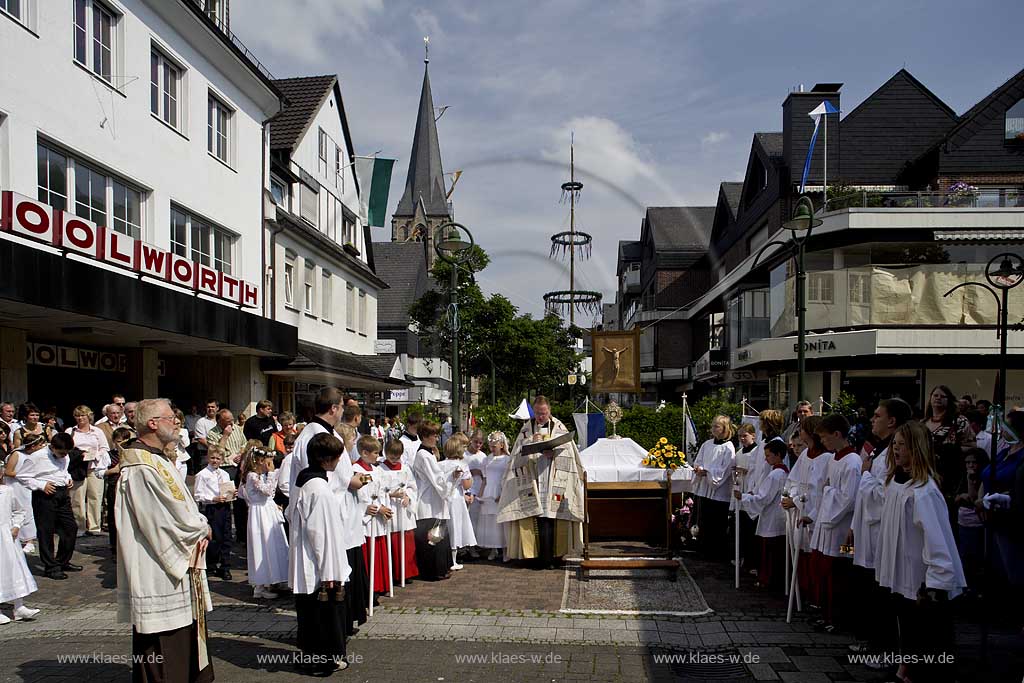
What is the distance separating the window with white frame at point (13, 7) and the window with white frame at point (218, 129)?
6809mm

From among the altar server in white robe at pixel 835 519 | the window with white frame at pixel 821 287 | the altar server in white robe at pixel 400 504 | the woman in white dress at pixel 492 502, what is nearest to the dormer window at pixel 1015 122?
the window with white frame at pixel 821 287

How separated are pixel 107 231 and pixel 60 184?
1.21m

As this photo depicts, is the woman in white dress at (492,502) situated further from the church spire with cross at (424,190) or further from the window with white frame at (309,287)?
the church spire with cross at (424,190)

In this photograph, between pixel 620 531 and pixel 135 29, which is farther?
pixel 135 29

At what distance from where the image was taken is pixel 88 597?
8.80m

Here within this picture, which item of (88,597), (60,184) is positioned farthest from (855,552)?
(60,184)

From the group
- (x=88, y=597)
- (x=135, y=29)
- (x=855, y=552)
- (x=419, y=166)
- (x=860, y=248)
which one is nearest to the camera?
(x=855, y=552)

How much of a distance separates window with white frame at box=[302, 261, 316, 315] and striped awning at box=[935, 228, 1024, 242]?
1942 cm

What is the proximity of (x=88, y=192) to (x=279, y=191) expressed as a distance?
10.5 metres

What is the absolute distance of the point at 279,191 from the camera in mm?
25828

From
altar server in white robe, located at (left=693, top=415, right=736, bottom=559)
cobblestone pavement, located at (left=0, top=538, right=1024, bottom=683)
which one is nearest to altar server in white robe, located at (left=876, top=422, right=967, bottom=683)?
cobblestone pavement, located at (left=0, top=538, right=1024, bottom=683)

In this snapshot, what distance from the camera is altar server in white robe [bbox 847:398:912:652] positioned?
629 cm

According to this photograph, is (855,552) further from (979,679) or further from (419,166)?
(419,166)

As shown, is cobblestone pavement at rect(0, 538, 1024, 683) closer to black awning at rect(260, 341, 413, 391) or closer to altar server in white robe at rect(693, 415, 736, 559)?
altar server in white robe at rect(693, 415, 736, 559)
